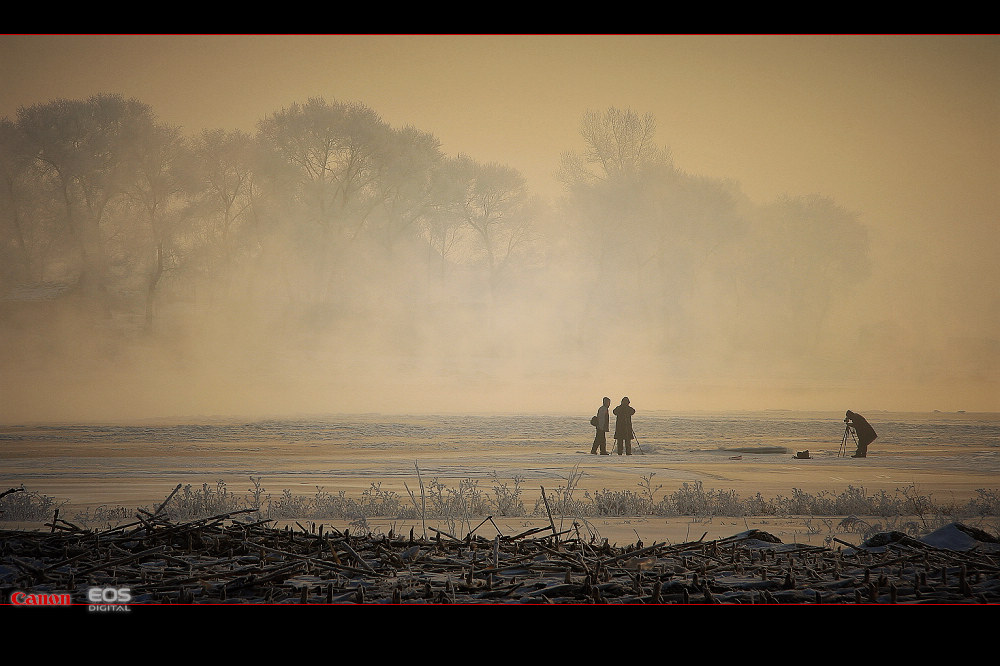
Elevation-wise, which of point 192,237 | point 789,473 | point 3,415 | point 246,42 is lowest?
point 789,473

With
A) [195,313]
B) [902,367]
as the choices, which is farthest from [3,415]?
[902,367]

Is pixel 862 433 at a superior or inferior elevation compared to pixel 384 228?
inferior

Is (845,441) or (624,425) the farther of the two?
(845,441)

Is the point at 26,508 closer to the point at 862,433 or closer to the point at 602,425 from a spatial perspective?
the point at 602,425

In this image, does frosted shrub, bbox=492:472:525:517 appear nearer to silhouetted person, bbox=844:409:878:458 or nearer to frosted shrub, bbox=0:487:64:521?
frosted shrub, bbox=0:487:64:521

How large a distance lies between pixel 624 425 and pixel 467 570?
7.78m

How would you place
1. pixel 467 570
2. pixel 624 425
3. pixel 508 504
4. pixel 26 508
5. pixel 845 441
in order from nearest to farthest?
pixel 467 570 < pixel 26 508 < pixel 508 504 < pixel 624 425 < pixel 845 441

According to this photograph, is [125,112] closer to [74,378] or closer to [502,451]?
[74,378]

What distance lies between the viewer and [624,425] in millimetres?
11734

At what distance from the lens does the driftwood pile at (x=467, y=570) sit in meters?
3.82

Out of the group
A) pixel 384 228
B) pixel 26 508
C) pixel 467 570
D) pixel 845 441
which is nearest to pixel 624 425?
pixel 845 441

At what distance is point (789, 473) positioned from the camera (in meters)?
10.5
